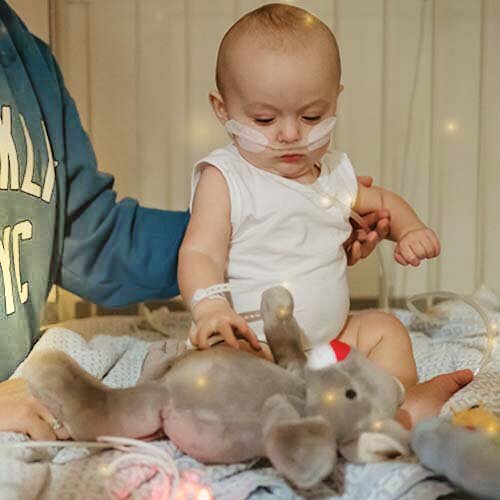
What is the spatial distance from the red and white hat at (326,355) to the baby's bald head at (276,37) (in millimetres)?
239

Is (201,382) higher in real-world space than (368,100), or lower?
lower

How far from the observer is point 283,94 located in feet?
2.29

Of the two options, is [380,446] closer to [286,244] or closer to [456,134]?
[286,244]

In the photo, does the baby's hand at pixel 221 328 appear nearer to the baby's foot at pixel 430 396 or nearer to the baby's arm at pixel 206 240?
the baby's arm at pixel 206 240

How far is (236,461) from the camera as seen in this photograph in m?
0.61

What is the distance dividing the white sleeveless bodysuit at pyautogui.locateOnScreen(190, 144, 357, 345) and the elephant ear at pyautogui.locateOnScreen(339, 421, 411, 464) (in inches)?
4.8

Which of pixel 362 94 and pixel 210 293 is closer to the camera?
pixel 210 293

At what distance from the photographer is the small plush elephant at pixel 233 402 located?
59 cm

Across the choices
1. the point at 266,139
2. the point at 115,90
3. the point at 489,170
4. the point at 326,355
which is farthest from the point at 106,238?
the point at 489,170

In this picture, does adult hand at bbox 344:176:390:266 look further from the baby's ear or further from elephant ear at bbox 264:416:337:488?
elephant ear at bbox 264:416:337:488

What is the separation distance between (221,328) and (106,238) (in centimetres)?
31

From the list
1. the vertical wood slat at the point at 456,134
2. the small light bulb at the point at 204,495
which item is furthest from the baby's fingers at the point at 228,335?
the vertical wood slat at the point at 456,134

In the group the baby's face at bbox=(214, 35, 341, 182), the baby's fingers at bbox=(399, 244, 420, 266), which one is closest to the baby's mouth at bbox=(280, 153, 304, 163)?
the baby's face at bbox=(214, 35, 341, 182)

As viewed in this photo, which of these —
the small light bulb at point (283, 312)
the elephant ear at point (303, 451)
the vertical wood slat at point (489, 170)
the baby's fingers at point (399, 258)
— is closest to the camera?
the elephant ear at point (303, 451)
